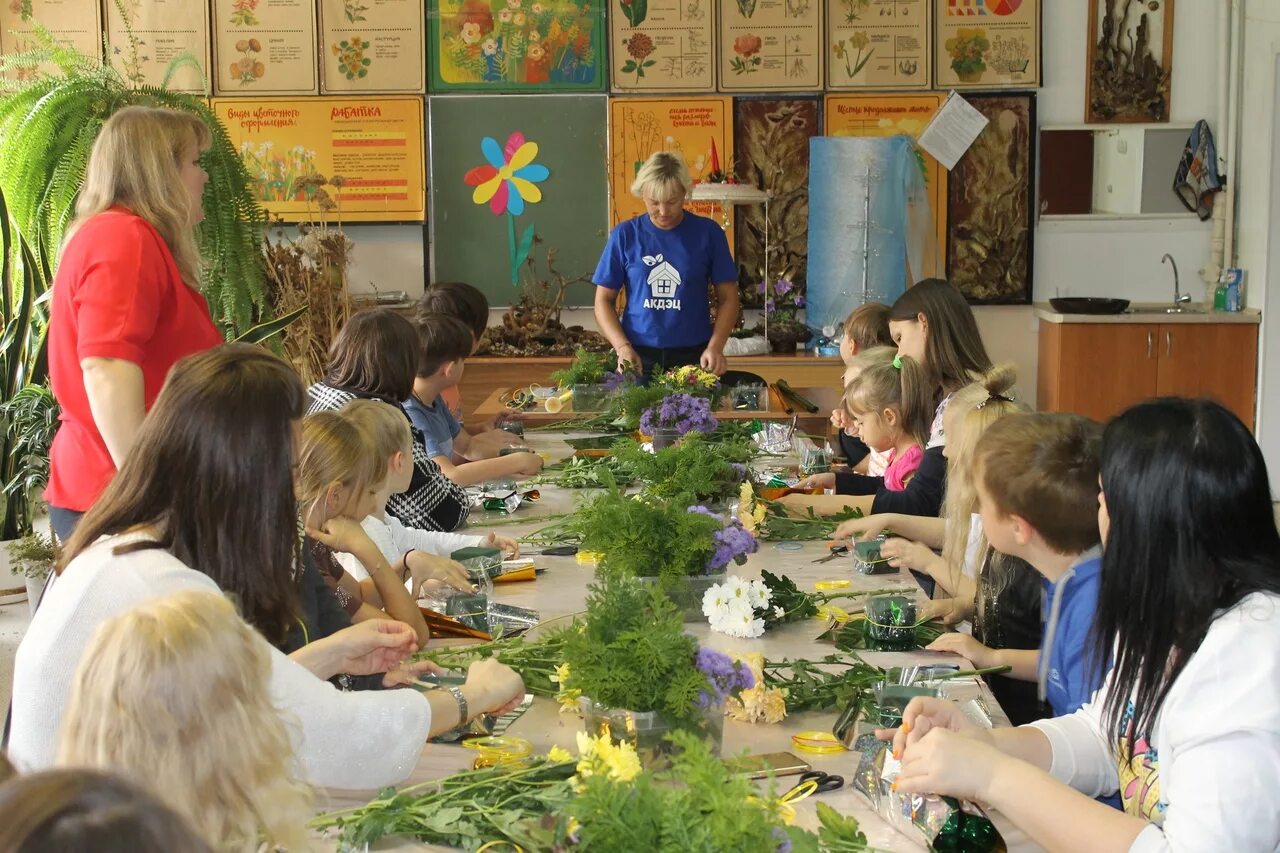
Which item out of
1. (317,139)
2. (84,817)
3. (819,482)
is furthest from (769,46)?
(84,817)

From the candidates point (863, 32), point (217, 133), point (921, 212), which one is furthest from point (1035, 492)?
point (863, 32)

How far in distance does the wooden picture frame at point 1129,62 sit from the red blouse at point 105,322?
19.2ft

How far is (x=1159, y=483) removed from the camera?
157 cm

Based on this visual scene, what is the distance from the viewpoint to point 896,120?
7434mm

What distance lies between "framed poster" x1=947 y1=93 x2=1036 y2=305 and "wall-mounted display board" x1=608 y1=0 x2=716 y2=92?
4.80 ft

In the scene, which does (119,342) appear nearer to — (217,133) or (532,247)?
(217,133)

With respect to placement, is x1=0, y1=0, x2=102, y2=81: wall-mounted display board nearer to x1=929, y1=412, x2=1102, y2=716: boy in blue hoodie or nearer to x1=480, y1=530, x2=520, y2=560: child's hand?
x1=480, y1=530, x2=520, y2=560: child's hand

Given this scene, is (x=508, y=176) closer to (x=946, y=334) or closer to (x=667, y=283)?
(x=667, y=283)

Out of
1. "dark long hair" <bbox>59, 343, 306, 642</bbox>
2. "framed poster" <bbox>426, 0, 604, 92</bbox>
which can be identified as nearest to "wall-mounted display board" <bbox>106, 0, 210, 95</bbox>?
"framed poster" <bbox>426, 0, 604, 92</bbox>

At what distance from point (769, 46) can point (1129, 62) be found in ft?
6.41

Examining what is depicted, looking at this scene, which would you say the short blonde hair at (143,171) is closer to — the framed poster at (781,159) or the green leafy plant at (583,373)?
the green leafy plant at (583,373)

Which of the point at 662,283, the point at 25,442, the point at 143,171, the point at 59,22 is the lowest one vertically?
the point at 25,442

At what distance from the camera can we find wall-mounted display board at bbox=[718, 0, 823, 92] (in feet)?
24.3

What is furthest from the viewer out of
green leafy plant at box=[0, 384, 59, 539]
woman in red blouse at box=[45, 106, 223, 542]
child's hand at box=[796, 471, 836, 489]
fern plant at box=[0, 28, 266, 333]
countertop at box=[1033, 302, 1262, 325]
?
countertop at box=[1033, 302, 1262, 325]
